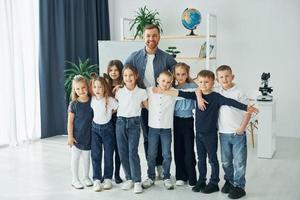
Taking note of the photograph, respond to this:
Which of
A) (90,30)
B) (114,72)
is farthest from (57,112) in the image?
(114,72)

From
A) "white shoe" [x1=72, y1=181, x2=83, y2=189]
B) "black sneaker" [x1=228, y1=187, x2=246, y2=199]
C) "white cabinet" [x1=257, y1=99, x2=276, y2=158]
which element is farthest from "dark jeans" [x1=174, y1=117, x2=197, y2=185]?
"white cabinet" [x1=257, y1=99, x2=276, y2=158]

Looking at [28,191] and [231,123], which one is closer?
[231,123]

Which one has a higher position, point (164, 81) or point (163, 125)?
point (164, 81)

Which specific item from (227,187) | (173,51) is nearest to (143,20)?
(173,51)

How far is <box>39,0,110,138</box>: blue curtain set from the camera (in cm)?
539

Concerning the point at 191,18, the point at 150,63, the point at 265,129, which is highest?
the point at 191,18

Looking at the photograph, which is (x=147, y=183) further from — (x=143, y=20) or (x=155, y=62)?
(x=143, y=20)

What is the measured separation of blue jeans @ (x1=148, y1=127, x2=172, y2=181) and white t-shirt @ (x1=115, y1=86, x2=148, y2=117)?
0.22m

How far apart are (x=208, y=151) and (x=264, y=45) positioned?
8.81ft

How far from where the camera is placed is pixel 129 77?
3141mm

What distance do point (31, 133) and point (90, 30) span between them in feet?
6.03

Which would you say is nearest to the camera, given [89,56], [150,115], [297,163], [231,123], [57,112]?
[231,123]

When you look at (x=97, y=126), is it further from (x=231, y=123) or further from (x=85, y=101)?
(x=231, y=123)

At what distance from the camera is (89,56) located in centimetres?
602
